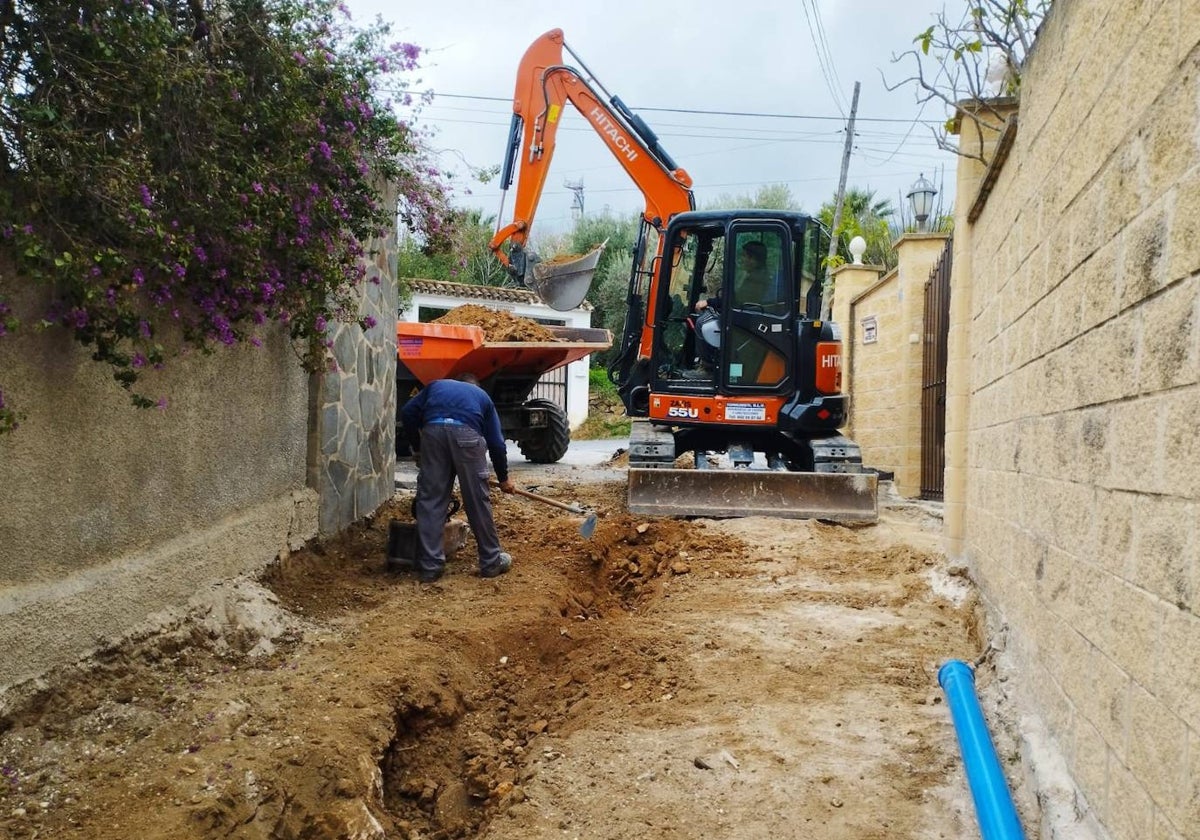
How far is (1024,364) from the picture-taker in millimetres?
3352

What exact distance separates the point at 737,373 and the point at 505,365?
140 inches

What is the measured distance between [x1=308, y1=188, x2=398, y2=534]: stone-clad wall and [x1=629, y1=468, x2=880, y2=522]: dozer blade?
85.3 inches

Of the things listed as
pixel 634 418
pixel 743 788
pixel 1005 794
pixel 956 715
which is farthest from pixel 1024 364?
pixel 634 418

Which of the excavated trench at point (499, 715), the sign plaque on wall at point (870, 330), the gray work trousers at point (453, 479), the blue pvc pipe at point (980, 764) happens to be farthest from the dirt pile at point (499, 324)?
the blue pvc pipe at point (980, 764)

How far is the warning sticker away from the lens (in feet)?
27.6

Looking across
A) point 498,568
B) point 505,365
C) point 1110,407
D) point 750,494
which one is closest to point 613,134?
point 505,365

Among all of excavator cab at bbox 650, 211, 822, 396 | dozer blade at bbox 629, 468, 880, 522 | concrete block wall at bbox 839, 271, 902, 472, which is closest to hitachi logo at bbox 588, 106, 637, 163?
excavator cab at bbox 650, 211, 822, 396

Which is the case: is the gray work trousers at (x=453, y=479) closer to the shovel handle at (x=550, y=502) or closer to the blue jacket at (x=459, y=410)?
the blue jacket at (x=459, y=410)

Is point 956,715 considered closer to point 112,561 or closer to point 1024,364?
point 1024,364

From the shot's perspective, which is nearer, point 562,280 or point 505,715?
point 505,715

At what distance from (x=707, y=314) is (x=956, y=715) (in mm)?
5890

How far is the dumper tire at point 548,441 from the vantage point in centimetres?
1252

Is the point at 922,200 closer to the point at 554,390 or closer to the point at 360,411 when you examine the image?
the point at 360,411

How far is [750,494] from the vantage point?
7629mm
